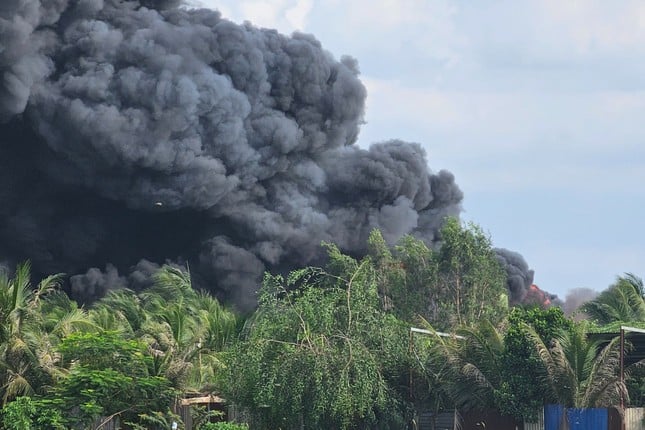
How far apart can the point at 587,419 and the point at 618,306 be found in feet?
40.5

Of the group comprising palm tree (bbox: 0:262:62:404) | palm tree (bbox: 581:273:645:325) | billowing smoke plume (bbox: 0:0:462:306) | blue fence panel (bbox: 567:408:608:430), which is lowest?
blue fence panel (bbox: 567:408:608:430)

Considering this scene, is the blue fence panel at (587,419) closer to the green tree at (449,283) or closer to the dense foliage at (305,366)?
the dense foliage at (305,366)

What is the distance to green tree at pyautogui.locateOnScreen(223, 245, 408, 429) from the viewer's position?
36094 mm

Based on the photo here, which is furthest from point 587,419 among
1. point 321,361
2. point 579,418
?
point 321,361

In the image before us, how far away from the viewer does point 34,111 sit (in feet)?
211

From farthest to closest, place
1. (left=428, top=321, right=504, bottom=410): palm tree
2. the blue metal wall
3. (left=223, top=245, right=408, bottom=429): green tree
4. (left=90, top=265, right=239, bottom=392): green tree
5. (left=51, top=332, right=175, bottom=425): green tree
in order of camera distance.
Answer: (left=428, top=321, right=504, bottom=410): palm tree → (left=90, top=265, right=239, bottom=392): green tree → (left=223, top=245, right=408, bottom=429): green tree → the blue metal wall → (left=51, top=332, right=175, bottom=425): green tree

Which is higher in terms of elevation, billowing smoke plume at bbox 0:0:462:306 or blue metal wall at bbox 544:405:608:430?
billowing smoke plume at bbox 0:0:462:306

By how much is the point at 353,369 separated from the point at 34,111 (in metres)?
33.4

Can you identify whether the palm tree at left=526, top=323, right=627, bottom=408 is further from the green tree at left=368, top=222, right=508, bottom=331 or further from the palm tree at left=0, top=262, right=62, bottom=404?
the green tree at left=368, top=222, right=508, bottom=331

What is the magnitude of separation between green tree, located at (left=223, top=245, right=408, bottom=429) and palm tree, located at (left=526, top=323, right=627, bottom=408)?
4786 millimetres

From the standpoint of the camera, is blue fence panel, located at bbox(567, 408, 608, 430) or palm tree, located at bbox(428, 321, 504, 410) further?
palm tree, located at bbox(428, 321, 504, 410)

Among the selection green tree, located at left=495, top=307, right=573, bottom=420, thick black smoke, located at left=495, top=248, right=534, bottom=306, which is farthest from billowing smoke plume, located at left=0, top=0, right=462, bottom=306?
green tree, located at left=495, top=307, right=573, bottom=420

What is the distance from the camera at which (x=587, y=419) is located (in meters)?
35.6

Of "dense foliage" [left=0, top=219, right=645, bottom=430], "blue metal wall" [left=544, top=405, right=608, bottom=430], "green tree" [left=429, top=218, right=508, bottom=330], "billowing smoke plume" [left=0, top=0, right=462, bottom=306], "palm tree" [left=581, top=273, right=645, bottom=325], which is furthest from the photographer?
"billowing smoke plume" [left=0, top=0, right=462, bottom=306]
